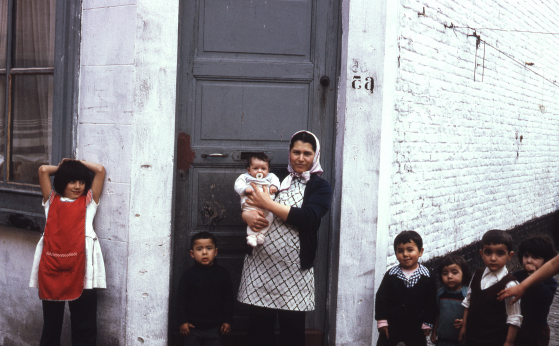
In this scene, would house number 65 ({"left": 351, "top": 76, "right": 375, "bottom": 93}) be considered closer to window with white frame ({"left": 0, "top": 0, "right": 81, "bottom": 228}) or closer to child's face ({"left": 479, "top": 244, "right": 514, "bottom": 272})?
child's face ({"left": 479, "top": 244, "right": 514, "bottom": 272})

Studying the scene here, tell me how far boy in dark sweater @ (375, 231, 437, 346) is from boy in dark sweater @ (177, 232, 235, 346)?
1044 mm

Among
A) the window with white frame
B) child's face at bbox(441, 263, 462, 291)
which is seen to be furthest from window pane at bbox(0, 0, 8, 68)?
child's face at bbox(441, 263, 462, 291)

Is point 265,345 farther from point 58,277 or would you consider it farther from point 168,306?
point 58,277

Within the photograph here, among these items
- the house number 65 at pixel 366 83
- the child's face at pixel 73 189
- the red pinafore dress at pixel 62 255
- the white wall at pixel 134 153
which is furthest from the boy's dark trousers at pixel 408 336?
the child's face at pixel 73 189

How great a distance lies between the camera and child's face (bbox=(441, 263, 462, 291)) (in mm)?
3434

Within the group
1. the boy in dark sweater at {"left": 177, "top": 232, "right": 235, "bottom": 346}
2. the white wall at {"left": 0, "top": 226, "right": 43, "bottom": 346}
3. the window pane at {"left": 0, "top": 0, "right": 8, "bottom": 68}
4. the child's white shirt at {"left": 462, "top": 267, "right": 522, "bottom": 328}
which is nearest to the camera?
the child's white shirt at {"left": 462, "top": 267, "right": 522, "bottom": 328}

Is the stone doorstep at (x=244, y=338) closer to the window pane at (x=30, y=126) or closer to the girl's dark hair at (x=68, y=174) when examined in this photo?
the girl's dark hair at (x=68, y=174)

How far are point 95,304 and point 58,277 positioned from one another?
37 centimetres

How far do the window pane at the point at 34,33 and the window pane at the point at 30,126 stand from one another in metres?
0.14

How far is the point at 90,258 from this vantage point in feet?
11.8

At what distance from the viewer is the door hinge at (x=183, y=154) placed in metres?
3.85

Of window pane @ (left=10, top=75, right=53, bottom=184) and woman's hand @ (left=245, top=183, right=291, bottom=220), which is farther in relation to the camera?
window pane @ (left=10, top=75, right=53, bottom=184)

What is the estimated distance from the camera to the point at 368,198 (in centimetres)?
398

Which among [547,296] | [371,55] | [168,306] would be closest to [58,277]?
[168,306]
